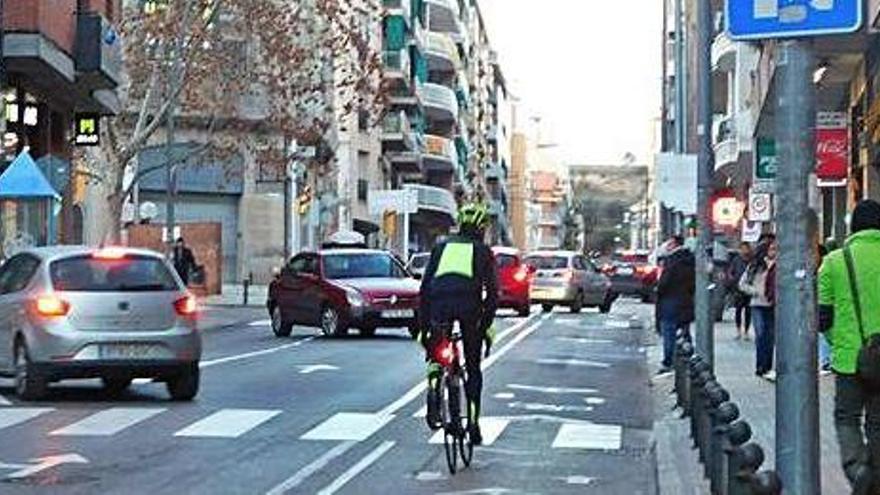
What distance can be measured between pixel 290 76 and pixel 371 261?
390 inches

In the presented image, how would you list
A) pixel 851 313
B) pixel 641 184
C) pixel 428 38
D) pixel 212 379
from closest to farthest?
1. pixel 851 313
2. pixel 212 379
3. pixel 428 38
4. pixel 641 184

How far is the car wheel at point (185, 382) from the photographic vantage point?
17453mm

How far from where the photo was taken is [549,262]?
43.8m

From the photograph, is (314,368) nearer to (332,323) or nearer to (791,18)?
(332,323)

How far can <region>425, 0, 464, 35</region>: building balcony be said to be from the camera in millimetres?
97431

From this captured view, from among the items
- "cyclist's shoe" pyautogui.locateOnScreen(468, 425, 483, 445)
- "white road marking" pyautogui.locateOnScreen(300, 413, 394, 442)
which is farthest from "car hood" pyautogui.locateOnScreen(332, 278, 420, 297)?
"cyclist's shoe" pyautogui.locateOnScreen(468, 425, 483, 445)

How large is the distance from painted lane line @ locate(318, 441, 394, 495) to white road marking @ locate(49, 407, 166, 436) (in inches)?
A: 93.2

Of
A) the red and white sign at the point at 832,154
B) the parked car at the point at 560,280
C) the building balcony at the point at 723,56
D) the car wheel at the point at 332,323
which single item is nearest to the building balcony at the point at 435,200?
the building balcony at the point at 723,56

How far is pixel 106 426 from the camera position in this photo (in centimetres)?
1498

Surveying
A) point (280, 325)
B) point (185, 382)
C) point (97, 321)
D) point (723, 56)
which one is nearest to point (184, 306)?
point (185, 382)

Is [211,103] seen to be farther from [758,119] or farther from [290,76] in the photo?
[758,119]

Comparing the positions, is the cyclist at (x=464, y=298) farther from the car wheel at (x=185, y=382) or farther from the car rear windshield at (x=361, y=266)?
the car rear windshield at (x=361, y=266)

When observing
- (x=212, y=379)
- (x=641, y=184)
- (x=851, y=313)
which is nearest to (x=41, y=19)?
(x=212, y=379)

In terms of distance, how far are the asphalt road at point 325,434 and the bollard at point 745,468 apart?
15.5 ft
